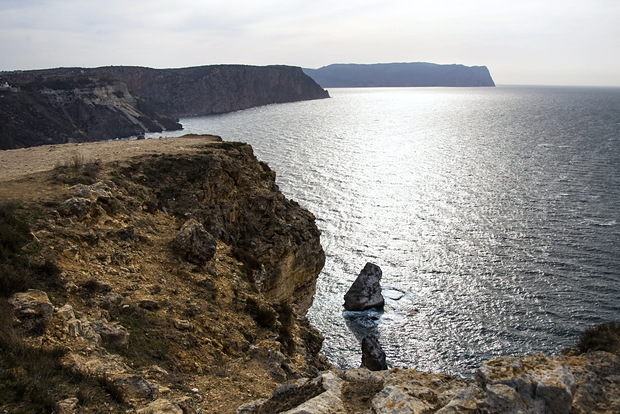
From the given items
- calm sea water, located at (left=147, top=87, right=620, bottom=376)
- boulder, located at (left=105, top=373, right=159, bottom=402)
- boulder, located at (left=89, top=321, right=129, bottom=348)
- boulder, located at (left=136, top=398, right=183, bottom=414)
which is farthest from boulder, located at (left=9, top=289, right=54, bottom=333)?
Result: calm sea water, located at (left=147, top=87, right=620, bottom=376)

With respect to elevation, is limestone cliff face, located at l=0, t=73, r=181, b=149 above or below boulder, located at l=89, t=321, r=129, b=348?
above

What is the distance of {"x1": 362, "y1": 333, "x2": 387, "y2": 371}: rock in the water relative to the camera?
90.4 feet

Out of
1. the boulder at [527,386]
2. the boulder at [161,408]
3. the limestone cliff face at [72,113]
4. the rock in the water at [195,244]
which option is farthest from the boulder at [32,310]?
the limestone cliff face at [72,113]

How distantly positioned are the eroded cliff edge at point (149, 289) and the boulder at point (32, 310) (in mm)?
25

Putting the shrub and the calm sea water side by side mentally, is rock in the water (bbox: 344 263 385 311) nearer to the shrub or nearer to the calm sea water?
the calm sea water

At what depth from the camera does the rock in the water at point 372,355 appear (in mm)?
27562

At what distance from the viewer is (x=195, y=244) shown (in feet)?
52.3

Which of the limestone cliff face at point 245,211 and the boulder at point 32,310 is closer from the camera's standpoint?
A: the boulder at point 32,310

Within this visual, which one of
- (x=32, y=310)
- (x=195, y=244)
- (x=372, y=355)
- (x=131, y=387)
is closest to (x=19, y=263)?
(x=32, y=310)

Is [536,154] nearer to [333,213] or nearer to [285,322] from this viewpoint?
[333,213]

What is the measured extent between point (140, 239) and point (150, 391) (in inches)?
337

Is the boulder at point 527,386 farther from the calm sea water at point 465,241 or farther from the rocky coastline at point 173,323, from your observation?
the calm sea water at point 465,241

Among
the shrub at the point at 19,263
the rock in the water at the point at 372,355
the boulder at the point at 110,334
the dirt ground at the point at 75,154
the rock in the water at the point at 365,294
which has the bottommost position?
the rock in the water at the point at 372,355

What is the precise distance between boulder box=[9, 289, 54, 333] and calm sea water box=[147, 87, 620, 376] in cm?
2347
